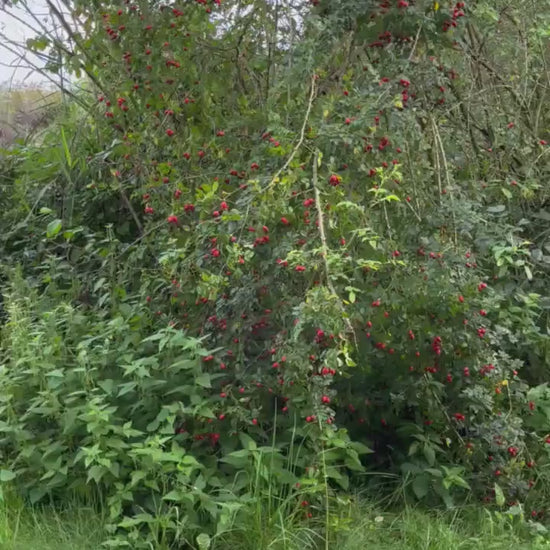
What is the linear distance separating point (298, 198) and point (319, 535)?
1257 millimetres

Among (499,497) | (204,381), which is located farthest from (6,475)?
(499,497)

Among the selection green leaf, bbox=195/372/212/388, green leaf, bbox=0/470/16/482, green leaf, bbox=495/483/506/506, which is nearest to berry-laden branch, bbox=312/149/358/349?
green leaf, bbox=195/372/212/388

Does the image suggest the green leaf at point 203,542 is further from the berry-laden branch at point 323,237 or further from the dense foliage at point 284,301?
the berry-laden branch at point 323,237

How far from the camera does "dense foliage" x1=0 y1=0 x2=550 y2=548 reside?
304 centimetres

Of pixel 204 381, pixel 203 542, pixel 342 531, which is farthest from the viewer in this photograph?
pixel 204 381

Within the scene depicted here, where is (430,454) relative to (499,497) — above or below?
above

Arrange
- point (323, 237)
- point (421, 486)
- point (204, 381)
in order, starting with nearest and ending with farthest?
point (323, 237), point (204, 381), point (421, 486)

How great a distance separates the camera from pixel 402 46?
3.40m

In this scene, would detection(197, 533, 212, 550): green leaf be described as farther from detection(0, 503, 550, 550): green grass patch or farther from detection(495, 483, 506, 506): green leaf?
detection(495, 483, 506, 506): green leaf

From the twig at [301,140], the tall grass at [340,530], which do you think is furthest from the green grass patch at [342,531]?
the twig at [301,140]

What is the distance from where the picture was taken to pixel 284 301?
10.4 ft

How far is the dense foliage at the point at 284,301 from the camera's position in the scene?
3.04m

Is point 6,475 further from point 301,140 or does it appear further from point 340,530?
point 301,140

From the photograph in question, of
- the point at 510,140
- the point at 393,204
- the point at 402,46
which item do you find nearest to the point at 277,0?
the point at 402,46
